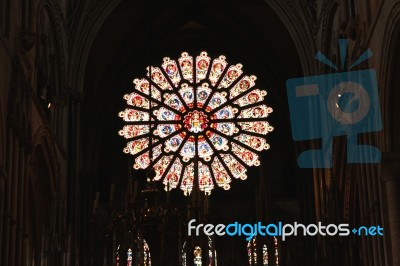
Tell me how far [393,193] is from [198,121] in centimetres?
1326

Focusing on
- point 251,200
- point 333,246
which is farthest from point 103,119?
point 333,246

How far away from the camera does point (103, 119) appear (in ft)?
91.9

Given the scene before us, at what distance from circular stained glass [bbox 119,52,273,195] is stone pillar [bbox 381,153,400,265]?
11.6m

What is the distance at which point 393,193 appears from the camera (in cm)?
1571

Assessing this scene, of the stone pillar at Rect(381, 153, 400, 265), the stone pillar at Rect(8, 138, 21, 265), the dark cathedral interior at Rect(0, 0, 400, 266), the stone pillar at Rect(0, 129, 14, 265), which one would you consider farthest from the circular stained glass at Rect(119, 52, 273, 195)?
the stone pillar at Rect(381, 153, 400, 265)

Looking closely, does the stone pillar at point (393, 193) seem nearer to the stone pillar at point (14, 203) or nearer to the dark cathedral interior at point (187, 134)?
the dark cathedral interior at point (187, 134)

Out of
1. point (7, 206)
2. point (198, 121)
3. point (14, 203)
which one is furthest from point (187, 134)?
point (7, 206)

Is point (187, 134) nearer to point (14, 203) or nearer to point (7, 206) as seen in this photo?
point (14, 203)

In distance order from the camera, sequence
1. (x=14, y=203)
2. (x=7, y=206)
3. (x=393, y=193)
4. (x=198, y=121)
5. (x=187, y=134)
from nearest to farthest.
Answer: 1. (x=393, y=193)
2. (x=7, y=206)
3. (x=14, y=203)
4. (x=187, y=134)
5. (x=198, y=121)

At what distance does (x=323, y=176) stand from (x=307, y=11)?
4.80m

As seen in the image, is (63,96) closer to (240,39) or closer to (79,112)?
(79,112)

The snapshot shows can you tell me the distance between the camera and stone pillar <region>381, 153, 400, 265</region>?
1553 cm

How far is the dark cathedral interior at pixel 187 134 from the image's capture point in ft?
54.7

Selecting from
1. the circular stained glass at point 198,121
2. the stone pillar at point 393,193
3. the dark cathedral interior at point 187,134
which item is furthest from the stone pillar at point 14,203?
the circular stained glass at point 198,121
